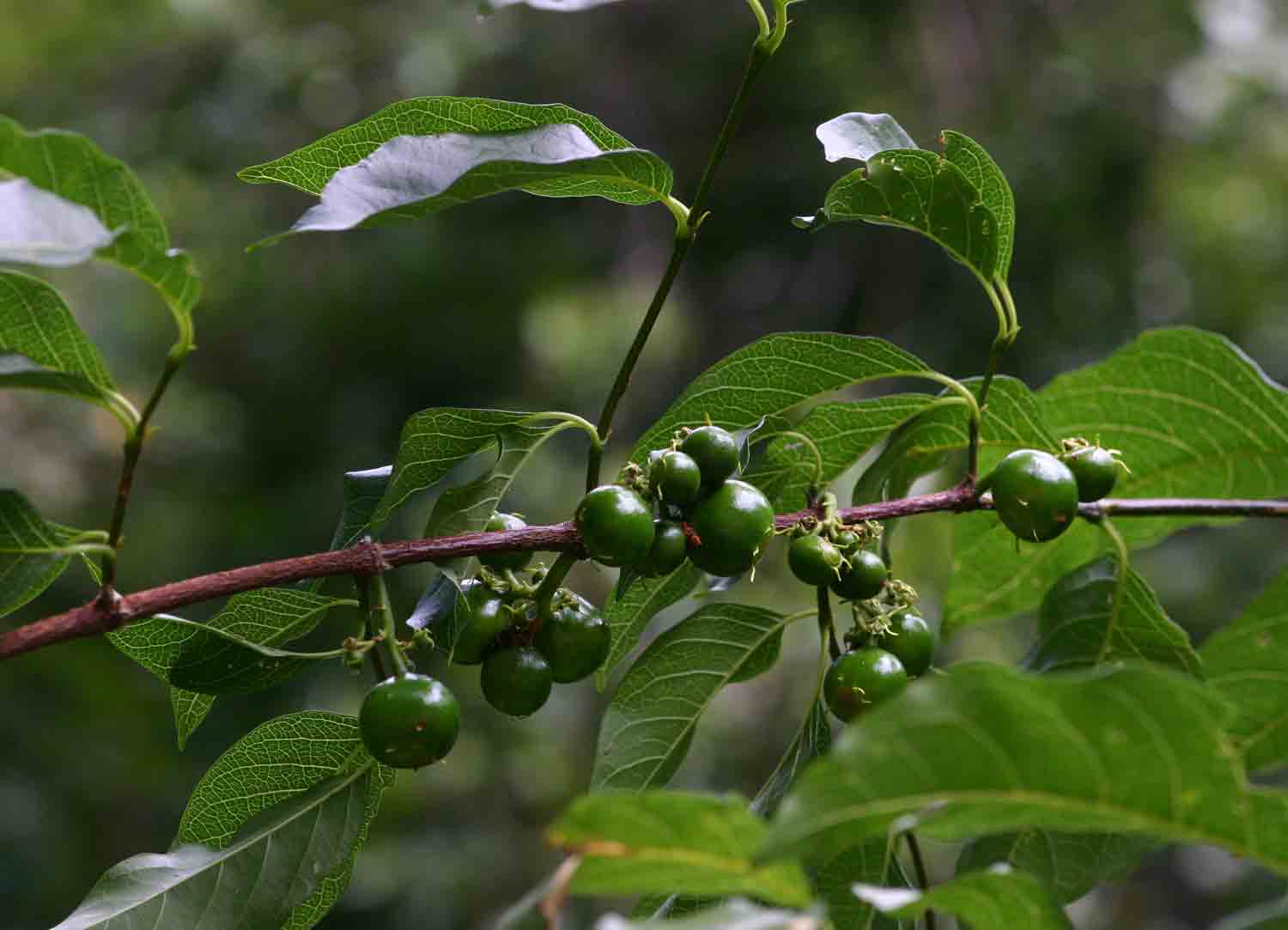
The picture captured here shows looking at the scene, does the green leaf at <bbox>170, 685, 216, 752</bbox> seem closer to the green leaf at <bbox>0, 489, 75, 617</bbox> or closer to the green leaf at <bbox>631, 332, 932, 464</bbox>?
the green leaf at <bbox>0, 489, 75, 617</bbox>

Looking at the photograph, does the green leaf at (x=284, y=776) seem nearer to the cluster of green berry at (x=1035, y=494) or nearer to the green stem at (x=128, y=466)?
the green stem at (x=128, y=466)

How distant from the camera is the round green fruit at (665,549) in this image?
1286 mm

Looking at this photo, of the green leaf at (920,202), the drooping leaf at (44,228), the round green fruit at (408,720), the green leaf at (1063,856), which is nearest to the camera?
the drooping leaf at (44,228)

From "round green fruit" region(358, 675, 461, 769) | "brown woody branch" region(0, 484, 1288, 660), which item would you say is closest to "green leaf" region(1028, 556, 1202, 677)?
"brown woody branch" region(0, 484, 1288, 660)

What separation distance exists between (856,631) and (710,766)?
3992 millimetres

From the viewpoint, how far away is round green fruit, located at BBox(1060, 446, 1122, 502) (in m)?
1.40

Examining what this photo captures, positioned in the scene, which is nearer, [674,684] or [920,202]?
[920,202]

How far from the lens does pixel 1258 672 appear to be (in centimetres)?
126

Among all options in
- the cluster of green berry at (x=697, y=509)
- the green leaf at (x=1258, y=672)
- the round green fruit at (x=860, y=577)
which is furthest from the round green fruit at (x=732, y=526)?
the green leaf at (x=1258, y=672)

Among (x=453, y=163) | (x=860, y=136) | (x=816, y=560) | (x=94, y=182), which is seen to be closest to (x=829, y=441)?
(x=816, y=560)

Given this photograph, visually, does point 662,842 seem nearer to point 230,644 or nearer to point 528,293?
point 230,644

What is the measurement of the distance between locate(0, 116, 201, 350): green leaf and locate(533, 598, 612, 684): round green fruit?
0.52 metres

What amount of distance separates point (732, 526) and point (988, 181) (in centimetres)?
51

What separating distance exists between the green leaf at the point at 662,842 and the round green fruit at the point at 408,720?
0.37 meters
